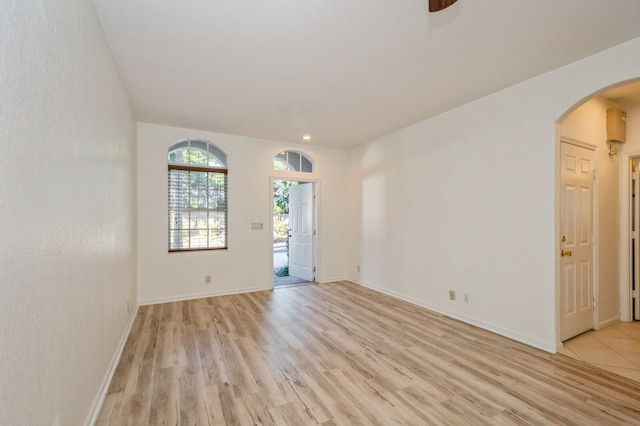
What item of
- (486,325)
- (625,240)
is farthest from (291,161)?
(625,240)

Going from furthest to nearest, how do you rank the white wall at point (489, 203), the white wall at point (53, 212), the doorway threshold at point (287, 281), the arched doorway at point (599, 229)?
the doorway threshold at point (287, 281)
the arched doorway at point (599, 229)
the white wall at point (489, 203)
the white wall at point (53, 212)

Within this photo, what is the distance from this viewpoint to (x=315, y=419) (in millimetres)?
1938

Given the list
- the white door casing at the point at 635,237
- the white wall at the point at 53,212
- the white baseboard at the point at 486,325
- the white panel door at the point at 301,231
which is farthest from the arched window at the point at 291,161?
the white door casing at the point at 635,237

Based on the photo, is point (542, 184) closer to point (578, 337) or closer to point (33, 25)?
point (578, 337)

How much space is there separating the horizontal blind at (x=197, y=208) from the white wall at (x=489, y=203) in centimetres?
280

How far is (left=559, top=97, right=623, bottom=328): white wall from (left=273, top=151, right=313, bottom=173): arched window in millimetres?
4104

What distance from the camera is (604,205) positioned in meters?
3.55

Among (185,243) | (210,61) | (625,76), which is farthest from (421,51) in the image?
(185,243)

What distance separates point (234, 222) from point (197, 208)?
636mm

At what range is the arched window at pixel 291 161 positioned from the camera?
5.72 metres

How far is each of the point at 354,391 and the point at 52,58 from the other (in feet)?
8.77

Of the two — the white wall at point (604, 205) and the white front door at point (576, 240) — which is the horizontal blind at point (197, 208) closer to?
the white front door at point (576, 240)

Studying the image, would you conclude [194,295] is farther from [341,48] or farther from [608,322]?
[608,322]

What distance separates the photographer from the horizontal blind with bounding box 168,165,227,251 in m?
4.75
